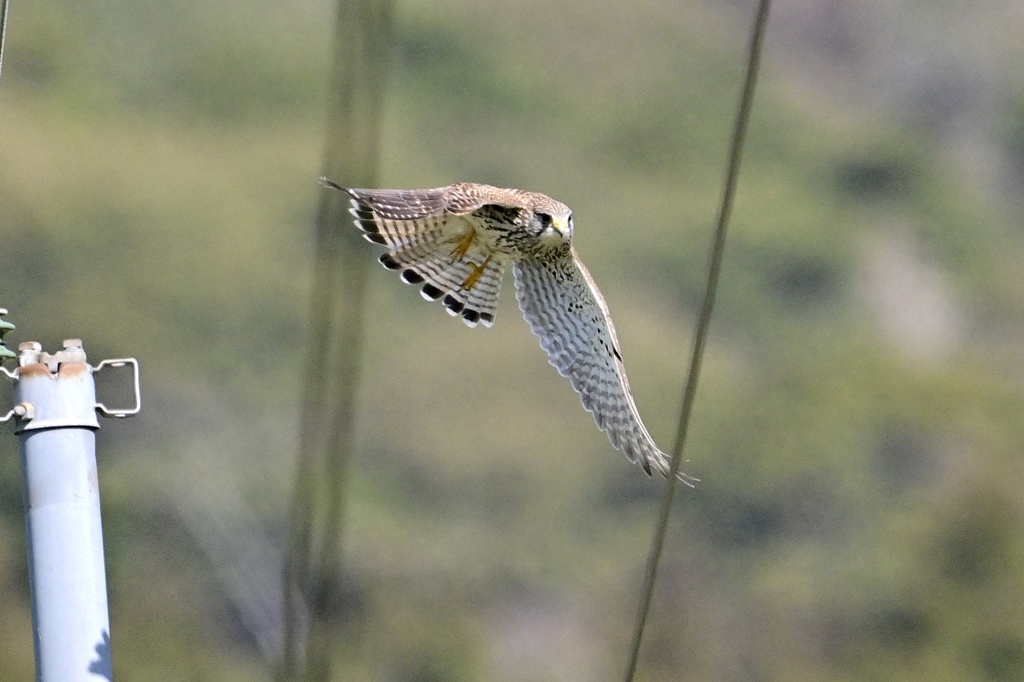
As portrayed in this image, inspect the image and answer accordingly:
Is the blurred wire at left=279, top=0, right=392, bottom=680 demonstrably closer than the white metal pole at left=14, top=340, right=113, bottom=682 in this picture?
No

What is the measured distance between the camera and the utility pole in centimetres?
209

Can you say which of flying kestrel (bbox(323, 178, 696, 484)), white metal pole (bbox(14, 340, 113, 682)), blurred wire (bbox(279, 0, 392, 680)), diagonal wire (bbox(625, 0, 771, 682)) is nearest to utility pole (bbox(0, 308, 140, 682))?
white metal pole (bbox(14, 340, 113, 682))

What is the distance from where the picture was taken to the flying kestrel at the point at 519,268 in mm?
3326

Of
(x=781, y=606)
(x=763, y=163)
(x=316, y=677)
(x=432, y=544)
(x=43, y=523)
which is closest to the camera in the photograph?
(x=43, y=523)

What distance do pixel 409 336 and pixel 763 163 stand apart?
455 centimetres

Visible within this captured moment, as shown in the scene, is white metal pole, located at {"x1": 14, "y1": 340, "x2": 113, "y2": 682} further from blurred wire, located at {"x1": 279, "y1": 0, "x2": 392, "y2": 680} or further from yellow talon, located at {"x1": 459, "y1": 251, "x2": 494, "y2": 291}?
yellow talon, located at {"x1": 459, "y1": 251, "x2": 494, "y2": 291}

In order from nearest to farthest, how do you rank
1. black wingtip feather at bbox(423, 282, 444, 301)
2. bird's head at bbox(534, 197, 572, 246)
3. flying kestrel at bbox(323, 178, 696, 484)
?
flying kestrel at bbox(323, 178, 696, 484) < bird's head at bbox(534, 197, 572, 246) < black wingtip feather at bbox(423, 282, 444, 301)

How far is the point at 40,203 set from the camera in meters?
11.2

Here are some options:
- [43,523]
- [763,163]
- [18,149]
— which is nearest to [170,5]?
[18,149]

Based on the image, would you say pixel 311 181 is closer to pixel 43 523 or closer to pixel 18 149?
pixel 18 149

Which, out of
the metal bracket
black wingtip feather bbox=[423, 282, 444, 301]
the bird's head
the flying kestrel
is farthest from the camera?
black wingtip feather bbox=[423, 282, 444, 301]

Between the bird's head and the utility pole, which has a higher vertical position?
the bird's head

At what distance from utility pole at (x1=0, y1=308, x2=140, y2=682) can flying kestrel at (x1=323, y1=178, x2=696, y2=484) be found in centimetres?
→ 120

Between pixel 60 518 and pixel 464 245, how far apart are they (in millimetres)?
1716
